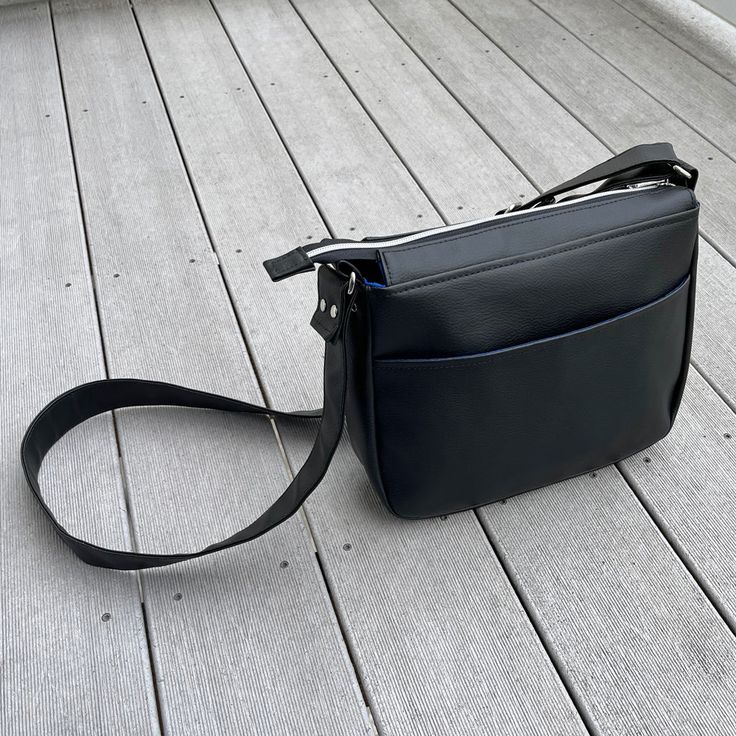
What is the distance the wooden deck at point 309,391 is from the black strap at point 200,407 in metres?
0.02

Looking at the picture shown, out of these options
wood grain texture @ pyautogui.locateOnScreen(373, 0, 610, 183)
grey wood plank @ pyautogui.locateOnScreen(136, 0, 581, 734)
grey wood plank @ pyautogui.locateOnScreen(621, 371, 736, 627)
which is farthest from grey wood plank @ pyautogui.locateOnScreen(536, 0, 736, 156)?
grey wood plank @ pyautogui.locateOnScreen(621, 371, 736, 627)

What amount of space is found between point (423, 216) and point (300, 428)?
498 mm

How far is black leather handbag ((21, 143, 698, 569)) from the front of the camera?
788mm

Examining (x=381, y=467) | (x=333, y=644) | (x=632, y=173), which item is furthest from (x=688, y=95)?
(x=333, y=644)

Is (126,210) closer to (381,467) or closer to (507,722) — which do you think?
Answer: (381,467)

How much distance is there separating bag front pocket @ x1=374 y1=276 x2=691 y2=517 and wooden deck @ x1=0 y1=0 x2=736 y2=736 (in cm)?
6

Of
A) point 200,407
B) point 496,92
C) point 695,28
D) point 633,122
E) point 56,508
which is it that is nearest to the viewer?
point 56,508

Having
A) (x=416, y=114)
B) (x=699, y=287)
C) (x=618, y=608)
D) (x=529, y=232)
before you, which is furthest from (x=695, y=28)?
(x=618, y=608)

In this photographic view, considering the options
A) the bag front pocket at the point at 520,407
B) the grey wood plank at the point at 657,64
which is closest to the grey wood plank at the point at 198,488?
the bag front pocket at the point at 520,407

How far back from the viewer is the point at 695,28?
1922 mm

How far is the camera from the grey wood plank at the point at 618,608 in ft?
2.59

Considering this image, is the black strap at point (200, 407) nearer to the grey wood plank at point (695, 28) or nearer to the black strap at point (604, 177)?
the black strap at point (604, 177)

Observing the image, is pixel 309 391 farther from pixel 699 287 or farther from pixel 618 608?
pixel 699 287

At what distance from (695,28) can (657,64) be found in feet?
0.67
